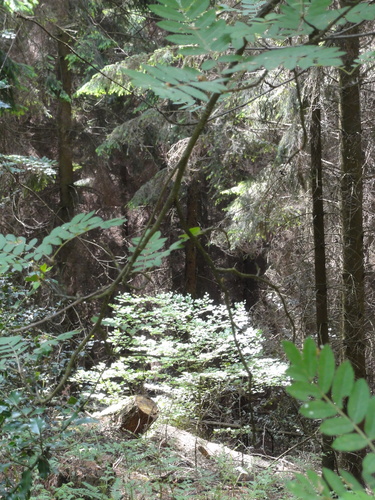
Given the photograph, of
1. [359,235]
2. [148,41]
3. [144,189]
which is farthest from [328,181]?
[148,41]

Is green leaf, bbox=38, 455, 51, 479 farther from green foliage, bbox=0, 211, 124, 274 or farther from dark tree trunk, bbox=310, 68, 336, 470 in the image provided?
dark tree trunk, bbox=310, 68, 336, 470

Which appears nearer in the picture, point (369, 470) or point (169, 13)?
point (369, 470)

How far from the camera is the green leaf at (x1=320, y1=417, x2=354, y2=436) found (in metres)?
0.50

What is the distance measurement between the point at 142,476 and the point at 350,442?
4675 millimetres

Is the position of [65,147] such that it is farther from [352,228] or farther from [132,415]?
[352,228]

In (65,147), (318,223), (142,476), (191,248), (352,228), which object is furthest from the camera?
(191,248)

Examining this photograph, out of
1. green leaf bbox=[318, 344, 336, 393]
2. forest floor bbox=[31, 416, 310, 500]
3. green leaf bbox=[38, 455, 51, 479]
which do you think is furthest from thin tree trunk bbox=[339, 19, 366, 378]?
green leaf bbox=[318, 344, 336, 393]

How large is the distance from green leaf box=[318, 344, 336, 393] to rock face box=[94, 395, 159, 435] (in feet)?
19.8

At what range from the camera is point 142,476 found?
4.79 metres

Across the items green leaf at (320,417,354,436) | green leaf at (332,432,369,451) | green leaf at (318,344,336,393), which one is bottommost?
green leaf at (332,432,369,451)

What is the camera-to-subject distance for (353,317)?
232 inches

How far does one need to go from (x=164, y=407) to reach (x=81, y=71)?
8.88 metres

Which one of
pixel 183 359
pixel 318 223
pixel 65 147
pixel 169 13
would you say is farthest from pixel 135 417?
pixel 65 147

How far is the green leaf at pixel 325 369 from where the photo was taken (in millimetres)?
524
